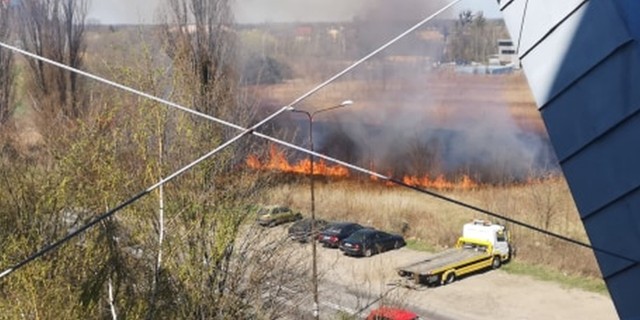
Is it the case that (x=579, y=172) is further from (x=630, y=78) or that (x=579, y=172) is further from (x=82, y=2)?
(x=82, y=2)

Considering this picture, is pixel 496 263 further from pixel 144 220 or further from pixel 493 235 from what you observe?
pixel 144 220

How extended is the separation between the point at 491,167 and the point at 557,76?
73.0 feet

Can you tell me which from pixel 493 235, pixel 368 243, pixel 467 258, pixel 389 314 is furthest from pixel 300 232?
pixel 493 235

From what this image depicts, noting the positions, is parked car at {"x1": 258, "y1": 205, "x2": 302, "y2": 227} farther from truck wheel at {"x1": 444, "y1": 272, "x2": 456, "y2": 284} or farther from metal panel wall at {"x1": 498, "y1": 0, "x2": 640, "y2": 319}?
metal panel wall at {"x1": 498, "y1": 0, "x2": 640, "y2": 319}

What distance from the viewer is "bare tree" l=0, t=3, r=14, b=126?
771 inches

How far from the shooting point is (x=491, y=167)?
23312mm

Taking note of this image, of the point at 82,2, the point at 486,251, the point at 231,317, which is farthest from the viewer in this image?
the point at 82,2

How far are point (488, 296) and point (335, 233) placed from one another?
4580mm

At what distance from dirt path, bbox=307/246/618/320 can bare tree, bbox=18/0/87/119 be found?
31.6 feet

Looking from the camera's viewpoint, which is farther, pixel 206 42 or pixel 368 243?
Result: pixel 368 243

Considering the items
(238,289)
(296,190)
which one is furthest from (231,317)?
(296,190)

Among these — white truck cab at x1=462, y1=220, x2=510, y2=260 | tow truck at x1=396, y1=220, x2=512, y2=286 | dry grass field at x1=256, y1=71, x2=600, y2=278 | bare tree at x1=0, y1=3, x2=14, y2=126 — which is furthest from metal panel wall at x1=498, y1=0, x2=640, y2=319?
bare tree at x1=0, y1=3, x2=14, y2=126

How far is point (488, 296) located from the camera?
13.4 metres

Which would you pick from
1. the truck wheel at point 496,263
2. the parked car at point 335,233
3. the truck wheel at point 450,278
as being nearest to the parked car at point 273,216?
the parked car at point 335,233
